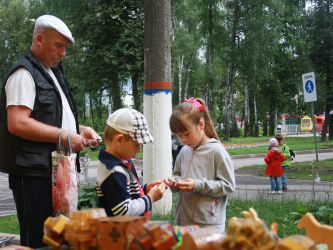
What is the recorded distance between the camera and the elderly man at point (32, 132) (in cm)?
234

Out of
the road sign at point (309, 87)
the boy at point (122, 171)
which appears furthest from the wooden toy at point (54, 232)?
the road sign at point (309, 87)

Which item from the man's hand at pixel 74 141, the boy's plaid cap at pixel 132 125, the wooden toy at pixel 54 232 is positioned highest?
the boy's plaid cap at pixel 132 125

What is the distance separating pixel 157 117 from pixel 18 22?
43617 mm

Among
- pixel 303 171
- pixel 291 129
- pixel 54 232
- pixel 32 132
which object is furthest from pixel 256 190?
pixel 291 129

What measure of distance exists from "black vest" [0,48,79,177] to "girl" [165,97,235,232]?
86 centimetres

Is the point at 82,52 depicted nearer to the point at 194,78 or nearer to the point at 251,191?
the point at 251,191

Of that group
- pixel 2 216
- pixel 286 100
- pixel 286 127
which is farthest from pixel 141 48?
pixel 286 127

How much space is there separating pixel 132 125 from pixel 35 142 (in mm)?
728

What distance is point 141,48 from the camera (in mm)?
22641

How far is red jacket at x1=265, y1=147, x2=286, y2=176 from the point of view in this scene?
8.78 metres

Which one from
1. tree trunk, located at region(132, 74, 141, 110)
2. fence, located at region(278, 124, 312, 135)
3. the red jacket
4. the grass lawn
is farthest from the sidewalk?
fence, located at region(278, 124, 312, 135)

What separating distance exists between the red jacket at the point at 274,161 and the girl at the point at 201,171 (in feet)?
20.8

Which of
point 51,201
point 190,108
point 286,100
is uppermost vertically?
point 286,100

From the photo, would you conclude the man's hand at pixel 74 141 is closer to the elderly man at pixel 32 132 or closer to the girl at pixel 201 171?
the elderly man at pixel 32 132
